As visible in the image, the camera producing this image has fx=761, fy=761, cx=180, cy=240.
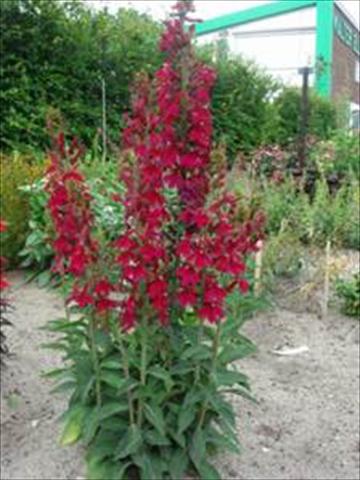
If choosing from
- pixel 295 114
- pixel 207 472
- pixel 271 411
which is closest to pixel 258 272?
pixel 271 411

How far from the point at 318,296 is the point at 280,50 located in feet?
86.8

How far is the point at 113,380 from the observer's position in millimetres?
2684

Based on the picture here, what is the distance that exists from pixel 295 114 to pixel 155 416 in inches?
630

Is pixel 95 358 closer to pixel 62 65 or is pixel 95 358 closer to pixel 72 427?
pixel 72 427

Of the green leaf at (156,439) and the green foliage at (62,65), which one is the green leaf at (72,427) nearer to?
the green leaf at (156,439)

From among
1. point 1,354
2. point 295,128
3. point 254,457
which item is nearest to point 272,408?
point 254,457

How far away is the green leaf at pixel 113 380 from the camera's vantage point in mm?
2666

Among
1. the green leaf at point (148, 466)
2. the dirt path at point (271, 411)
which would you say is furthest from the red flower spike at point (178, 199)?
the dirt path at point (271, 411)

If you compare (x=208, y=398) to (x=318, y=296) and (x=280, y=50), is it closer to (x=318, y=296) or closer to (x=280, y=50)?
(x=318, y=296)

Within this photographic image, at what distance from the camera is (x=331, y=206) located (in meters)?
6.78

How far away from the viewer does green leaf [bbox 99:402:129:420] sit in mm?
2676

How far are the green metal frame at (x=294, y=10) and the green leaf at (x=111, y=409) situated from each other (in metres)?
26.5

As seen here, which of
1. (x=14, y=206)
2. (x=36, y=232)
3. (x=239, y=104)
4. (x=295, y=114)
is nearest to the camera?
(x=36, y=232)

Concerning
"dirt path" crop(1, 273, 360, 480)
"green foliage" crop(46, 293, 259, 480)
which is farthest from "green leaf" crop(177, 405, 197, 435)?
"dirt path" crop(1, 273, 360, 480)
